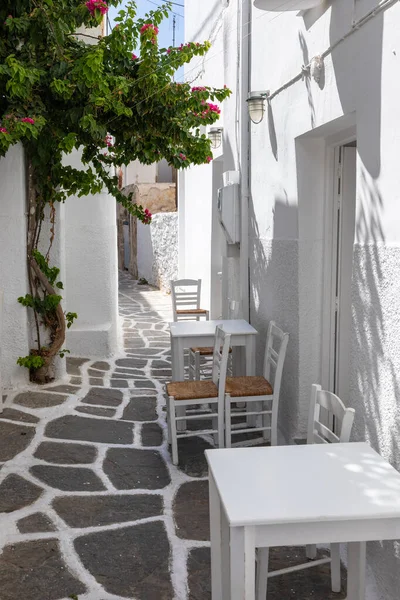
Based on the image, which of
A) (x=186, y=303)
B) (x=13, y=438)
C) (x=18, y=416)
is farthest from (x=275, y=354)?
(x=186, y=303)

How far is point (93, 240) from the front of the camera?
8969 mm

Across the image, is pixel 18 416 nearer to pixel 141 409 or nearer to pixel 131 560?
pixel 141 409

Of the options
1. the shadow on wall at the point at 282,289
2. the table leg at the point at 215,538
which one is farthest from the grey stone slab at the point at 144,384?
the table leg at the point at 215,538

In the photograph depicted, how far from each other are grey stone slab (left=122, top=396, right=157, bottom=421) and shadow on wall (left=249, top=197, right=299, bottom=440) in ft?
3.84

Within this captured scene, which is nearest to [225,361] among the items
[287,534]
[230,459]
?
[230,459]

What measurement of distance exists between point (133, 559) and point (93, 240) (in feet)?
19.1

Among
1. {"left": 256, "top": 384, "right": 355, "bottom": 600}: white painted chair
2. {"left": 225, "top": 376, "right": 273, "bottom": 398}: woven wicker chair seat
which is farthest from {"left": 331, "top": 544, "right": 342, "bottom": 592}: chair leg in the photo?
{"left": 225, "top": 376, "right": 273, "bottom": 398}: woven wicker chair seat

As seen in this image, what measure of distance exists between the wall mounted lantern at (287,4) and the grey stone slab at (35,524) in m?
3.62

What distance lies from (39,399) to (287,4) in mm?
4473

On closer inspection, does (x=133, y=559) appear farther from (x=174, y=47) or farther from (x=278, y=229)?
(x=174, y=47)

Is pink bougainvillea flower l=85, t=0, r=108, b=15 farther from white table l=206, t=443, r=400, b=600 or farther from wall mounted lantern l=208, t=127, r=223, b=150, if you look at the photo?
white table l=206, t=443, r=400, b=600

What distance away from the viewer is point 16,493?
15.0 ft

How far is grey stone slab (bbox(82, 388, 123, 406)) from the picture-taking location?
6.81 metres

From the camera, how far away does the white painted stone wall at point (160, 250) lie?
15.9 m
